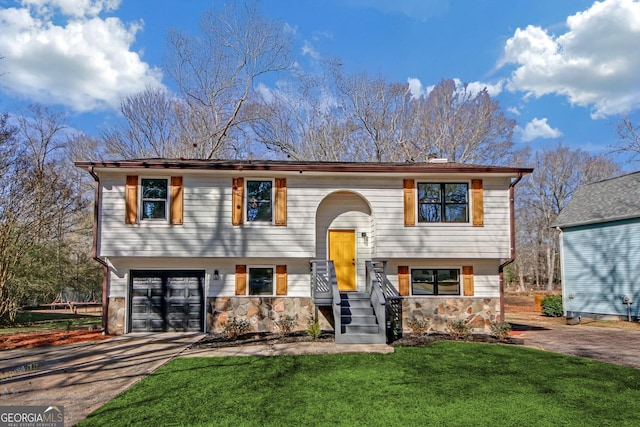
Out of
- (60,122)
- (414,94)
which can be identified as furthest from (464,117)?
(60,122)

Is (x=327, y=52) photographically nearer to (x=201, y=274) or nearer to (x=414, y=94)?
(x=414, y=94)

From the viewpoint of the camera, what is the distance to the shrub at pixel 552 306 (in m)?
20.2

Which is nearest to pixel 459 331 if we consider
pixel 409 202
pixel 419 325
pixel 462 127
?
pixel 419 325

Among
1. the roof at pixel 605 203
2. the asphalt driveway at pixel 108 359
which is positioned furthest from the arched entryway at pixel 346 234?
the roof at pixel 605 203

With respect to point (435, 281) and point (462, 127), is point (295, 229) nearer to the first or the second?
point (435, 281)

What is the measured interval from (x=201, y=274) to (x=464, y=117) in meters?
21.8

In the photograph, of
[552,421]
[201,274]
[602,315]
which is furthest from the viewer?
[602,315]

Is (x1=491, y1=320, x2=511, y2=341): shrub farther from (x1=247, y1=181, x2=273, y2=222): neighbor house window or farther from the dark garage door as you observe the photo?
the dark garage door

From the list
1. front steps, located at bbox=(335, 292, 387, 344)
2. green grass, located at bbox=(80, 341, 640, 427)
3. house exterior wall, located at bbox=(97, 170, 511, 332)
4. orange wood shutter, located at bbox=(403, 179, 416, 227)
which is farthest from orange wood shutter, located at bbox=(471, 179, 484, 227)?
green grass, located at bbox=(80, 341, 640, 427)

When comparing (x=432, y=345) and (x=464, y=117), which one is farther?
(x=464, y=117)

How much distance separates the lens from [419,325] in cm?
1197

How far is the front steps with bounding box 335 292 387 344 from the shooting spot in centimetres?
1037

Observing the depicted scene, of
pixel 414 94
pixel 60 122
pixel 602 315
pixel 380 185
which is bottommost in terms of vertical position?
pixel 602 315

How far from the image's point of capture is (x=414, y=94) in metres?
28.8
